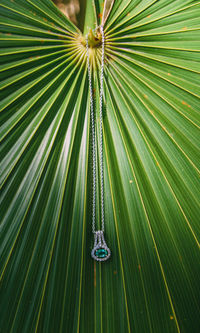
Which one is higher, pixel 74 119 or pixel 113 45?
pixel 113 45

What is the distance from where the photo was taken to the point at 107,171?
32.3 inches

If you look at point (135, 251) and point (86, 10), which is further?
point (86, 10)

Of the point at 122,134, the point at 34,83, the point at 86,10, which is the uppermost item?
the point at 86,10

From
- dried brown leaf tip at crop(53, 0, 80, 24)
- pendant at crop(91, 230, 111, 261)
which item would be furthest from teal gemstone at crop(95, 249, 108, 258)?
dried brown leaf tip at crop(53, 0, 80, 24)

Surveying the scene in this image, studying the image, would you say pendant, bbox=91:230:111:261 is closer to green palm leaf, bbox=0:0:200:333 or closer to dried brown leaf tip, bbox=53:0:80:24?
green palm leaf, bbox=0:0:200:333

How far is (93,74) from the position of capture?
914mm

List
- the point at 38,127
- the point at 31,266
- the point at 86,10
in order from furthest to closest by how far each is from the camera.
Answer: the point at 86,10
the point at 38,127
the point at 31,266

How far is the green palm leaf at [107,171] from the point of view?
27.4 inches

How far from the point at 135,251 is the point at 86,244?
0.18 metres

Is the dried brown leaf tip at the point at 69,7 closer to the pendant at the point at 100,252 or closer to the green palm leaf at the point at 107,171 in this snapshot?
the green palm leaf at the point at 107,171

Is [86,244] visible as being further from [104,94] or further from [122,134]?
[104,94]

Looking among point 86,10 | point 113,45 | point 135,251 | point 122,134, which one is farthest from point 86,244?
point 86,10

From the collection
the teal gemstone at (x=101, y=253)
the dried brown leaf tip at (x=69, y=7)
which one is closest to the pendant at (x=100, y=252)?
the teal gemstone at (x=101, y=253)

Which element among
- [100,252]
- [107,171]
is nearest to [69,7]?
[107,171]
